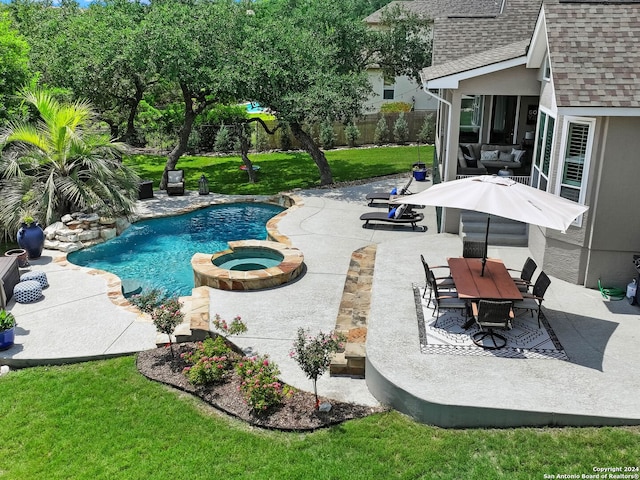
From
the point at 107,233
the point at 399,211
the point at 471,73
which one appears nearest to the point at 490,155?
the point at 399,211

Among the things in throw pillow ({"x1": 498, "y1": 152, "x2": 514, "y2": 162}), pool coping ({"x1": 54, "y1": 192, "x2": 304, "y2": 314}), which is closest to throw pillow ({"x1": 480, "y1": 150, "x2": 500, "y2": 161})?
throw pillow ({"x1": 498, "y1": 152, "x2": 514, "y2": 162})

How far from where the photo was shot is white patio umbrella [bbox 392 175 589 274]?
8.60 meters

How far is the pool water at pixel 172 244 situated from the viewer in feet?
48.7

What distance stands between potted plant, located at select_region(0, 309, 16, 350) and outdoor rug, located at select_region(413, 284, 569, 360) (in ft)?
24.4

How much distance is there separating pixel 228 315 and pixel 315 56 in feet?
→ 43.9

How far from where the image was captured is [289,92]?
2066 cm

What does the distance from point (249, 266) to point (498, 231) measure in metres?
6.40

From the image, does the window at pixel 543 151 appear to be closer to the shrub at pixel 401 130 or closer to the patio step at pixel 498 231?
the patio step at pixel 498 231

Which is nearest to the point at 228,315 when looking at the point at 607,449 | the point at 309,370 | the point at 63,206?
the point at 309,370

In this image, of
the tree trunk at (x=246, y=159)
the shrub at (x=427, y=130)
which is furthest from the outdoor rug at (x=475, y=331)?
the shrub at (x=427, y=130)

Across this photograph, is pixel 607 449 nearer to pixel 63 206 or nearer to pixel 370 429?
pixel 370 429

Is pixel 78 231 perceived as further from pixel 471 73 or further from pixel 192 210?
pixel 471 73

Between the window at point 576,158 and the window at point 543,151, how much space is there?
787mm

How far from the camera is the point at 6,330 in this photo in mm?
10203
